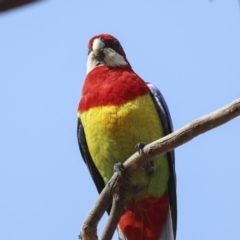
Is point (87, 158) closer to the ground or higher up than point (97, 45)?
closer to the ground

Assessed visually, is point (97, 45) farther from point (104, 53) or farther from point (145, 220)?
point (145, 220)

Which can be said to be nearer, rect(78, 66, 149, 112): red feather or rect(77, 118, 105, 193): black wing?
rect(78, 66, 149, 112): red feather

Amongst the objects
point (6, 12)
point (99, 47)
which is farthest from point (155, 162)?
point (6, 12)

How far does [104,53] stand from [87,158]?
3.83ft

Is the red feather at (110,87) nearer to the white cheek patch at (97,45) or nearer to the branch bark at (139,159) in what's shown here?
the white cheek patch at (97,45)

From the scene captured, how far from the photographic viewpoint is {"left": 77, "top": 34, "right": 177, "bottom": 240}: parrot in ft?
12.9

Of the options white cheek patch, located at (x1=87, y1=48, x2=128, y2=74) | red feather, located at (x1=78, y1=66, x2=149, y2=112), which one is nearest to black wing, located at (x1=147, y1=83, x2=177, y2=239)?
red feather, located at (x1=78, y1=66, x2=149, y2=112)

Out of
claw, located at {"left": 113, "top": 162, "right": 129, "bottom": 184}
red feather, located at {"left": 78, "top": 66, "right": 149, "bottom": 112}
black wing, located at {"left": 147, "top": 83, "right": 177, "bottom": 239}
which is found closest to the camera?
claw, located at {"left": 113, "top": 162, "right": 129, "bottom": 184}

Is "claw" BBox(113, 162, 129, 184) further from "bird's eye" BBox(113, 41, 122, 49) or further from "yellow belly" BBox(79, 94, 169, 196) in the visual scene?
"bird's eye" BBox(113, 41, 122, 49)

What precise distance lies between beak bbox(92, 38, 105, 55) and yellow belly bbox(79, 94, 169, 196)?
0.87 meters

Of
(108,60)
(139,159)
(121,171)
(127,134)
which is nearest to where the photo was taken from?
(139,159)

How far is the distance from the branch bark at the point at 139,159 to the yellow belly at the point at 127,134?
1.84ft

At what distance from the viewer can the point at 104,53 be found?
4.71m

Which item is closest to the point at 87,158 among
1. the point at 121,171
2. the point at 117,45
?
the point at 121,171
